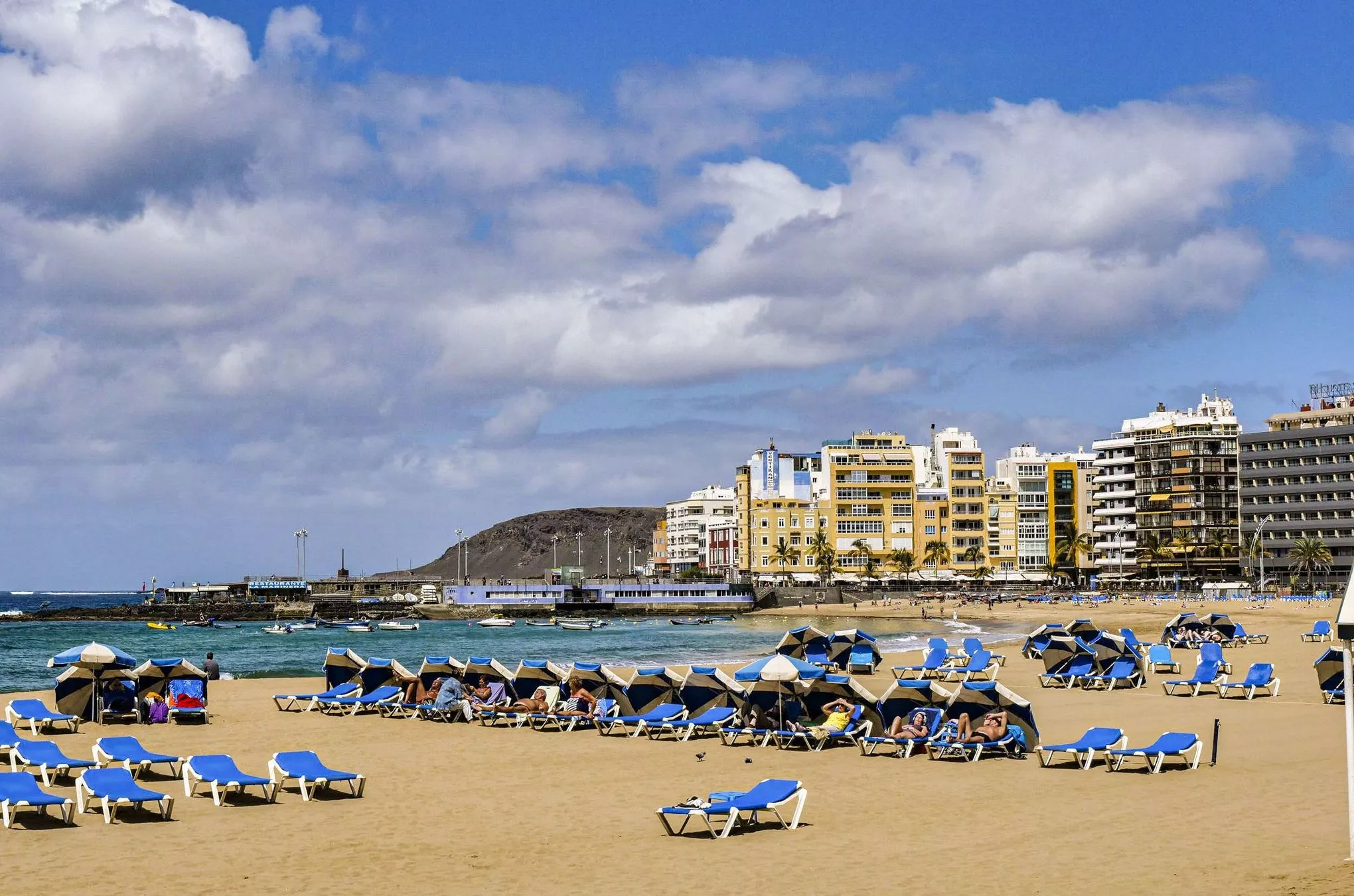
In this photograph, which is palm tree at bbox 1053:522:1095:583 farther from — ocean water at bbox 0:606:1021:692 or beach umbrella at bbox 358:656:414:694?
beach umbrella at bbox 358:656:414:694

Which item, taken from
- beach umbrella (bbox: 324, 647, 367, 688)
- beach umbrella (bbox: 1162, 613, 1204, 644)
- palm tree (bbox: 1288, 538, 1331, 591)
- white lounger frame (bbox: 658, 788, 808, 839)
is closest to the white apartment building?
palm tree (bbox: 1288, 538, 1331, 591)

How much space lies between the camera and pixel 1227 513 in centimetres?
13300

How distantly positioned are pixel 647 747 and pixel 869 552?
4626 inches

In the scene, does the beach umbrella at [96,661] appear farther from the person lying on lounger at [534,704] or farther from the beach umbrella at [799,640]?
the beach umbrella at [799,640]

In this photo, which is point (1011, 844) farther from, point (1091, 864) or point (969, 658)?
point (969, 658)

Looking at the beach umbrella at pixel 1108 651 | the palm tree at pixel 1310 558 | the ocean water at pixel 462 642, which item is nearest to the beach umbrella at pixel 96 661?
the ocean water at pixel 462 642

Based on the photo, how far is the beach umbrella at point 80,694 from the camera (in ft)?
80.7

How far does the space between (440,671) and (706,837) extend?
1443 cm

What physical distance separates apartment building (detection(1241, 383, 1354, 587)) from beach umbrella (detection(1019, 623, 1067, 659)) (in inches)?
3373

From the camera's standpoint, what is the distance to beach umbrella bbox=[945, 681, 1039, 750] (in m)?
20.1

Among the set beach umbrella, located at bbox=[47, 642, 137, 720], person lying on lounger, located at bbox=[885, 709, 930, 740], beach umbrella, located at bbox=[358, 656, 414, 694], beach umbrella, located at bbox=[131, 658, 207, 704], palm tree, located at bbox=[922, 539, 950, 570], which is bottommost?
person lying on lounger, located at bbox=[885, 709, 930, 740]

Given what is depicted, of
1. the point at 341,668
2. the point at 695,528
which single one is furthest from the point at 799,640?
the point at 695,528

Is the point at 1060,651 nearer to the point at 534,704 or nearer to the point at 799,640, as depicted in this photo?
the point at 799,640

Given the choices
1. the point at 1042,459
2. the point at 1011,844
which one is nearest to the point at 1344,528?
the point at 1042,459
